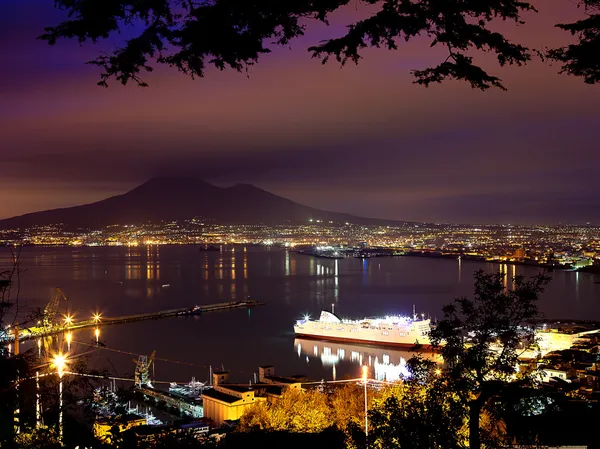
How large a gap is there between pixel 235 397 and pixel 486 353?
5.95 metres

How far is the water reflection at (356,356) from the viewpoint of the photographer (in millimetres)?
11941

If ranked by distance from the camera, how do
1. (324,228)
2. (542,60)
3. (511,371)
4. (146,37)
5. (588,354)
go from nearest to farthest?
(146,37)
(542,60)
(511,371)
(588,354)
(324,228)

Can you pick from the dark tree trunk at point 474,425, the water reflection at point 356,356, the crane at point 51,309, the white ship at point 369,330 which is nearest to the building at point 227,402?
the crane at point 51,309

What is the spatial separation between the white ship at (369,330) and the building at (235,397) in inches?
235

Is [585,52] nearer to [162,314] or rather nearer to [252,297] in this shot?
[162,314]

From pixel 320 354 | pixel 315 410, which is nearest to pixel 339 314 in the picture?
pixel 320 354

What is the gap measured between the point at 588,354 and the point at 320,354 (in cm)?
540

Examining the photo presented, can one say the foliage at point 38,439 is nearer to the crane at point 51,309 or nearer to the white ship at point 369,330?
the crane at point 51,309

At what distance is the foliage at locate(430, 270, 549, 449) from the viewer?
2.51m

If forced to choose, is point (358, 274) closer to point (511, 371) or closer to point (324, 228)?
point (511, 371)

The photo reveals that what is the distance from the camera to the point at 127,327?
52.9 ft

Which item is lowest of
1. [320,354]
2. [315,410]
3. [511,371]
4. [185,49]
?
[320,354]

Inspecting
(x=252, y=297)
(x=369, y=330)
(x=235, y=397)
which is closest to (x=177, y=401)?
(x=235, y=397)

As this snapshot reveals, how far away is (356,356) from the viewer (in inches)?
530
